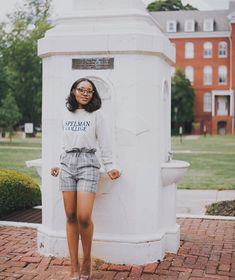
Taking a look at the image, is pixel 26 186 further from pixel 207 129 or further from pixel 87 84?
pixel 207 129

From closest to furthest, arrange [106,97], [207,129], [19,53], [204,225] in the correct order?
[106,97] < [204,225] < [19,53] < [207,129]

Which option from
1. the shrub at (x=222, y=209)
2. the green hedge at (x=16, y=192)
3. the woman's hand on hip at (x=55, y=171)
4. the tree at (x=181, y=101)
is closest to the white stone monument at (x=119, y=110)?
the woman's hand on hip at (x=55, y=171)

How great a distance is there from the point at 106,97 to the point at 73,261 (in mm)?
1867

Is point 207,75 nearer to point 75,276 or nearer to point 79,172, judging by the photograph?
point 79,172

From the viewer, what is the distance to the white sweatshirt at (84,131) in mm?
5465

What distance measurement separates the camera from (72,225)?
5.55 metres

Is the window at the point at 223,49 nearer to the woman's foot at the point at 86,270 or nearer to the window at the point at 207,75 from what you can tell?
the window at the point at 207,75

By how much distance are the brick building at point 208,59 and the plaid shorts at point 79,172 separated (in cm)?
6041

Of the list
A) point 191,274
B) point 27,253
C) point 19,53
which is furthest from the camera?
point 19,53

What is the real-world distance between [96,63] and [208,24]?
6309 centimetres

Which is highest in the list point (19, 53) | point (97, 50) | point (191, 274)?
point (19, 53)

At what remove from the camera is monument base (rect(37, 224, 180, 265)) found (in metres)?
6.18

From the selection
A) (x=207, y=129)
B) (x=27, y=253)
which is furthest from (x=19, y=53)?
(x=27, y=253)

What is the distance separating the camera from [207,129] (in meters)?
65.8
